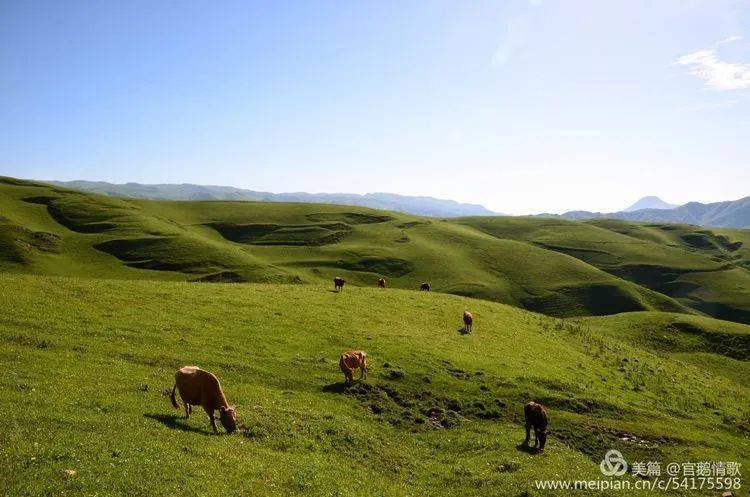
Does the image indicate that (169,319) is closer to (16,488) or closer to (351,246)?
(16,488)

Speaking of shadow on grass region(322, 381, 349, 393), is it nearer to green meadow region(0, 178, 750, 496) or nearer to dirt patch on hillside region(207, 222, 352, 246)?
green meadow region(0, 178, 750, 496)

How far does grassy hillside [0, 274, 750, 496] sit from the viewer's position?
55.0 ft

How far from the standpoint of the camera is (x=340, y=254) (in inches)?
4631

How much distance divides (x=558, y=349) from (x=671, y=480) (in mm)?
22718

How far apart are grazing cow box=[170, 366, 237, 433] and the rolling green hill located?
224 feet

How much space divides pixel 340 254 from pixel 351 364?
88.1 m

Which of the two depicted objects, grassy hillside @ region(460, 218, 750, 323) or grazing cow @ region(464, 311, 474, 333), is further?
grassy hillside @ region(460, 218, 750, 323)

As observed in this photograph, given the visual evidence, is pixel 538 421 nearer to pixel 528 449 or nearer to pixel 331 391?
pixel 528 449

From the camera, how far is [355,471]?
1988cm

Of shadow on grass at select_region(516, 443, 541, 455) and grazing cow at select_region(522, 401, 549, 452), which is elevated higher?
grazing cow at select_region(522, 401, 549, 452)

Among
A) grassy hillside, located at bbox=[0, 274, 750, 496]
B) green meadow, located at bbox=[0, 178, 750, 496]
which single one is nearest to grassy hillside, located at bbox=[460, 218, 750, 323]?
green meadow, located at bbox=[0, 178, 750, 496]

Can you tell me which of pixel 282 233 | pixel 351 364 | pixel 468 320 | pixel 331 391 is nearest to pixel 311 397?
pixel 331 391

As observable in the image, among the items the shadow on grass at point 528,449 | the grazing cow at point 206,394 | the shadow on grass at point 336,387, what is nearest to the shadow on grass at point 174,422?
the grazing cow at point 206,394

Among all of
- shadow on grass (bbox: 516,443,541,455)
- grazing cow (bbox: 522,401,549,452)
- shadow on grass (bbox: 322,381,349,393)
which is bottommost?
shadow on grass (bbox: 516,443,541,455)
